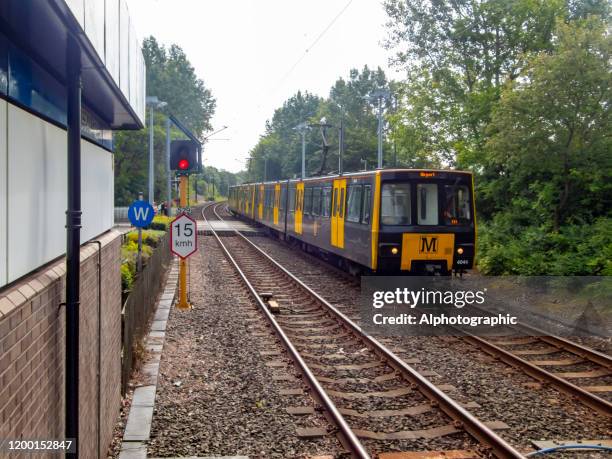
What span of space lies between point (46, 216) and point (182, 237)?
8739 millimetres

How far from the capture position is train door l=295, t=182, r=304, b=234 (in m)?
22.3

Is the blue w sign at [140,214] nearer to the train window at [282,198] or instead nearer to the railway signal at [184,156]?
the railway signal at [184,156]

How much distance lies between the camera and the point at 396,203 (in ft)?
44.9

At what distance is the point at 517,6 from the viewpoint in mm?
22375

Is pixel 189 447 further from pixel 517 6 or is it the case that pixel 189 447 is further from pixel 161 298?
pixel 517 6

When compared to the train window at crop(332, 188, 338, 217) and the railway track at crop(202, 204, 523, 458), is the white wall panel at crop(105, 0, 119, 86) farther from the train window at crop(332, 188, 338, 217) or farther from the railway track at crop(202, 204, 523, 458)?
the train window at crop(332, 188, 338, 217)

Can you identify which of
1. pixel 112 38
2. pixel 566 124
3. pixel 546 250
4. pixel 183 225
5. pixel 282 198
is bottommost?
pixel 546 250

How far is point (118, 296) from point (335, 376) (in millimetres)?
2865

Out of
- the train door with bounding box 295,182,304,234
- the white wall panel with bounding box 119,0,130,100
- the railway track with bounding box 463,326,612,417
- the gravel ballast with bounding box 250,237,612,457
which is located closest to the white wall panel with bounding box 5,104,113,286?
the white wall panel with bounding box 119,0,130,100

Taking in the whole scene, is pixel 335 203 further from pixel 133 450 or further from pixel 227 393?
pixel 133 450

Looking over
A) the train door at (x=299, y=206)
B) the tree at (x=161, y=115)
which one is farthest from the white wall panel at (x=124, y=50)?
the tree at (x=161, y=115)

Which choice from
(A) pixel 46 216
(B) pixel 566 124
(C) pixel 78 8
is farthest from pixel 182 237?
(C) pixel 78 8

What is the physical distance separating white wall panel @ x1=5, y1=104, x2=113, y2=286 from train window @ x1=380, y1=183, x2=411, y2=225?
958cm

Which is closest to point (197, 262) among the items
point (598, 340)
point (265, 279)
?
point (265, 279)
